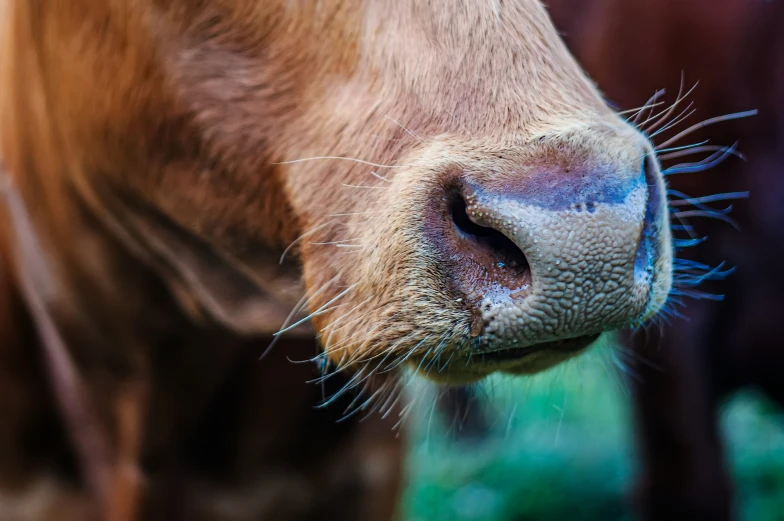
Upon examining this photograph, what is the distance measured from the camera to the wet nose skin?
1.31m

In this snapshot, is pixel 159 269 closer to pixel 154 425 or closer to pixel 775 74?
pixel 154 425

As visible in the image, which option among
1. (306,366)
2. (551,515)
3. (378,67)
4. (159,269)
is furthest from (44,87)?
(551,515)

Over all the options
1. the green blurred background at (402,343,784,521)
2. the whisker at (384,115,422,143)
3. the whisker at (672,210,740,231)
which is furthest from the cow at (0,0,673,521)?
the green blurred background at (402,343,784,521)

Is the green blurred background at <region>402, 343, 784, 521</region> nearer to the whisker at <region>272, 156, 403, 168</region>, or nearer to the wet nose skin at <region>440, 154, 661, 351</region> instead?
the whisker at <region>272, 156, 403, 168</region>

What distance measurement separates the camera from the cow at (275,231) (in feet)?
4.48

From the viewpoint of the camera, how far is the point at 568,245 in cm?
132

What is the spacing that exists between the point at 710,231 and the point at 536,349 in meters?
1.97

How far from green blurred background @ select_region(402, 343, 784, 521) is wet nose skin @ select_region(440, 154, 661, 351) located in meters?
2.12

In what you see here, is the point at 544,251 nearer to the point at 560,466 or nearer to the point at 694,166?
the point at 694,166

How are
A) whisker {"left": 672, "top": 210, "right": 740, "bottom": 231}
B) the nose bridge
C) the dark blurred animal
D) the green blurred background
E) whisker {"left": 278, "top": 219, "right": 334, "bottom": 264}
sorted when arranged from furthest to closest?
the green blurred background → the dark blurred animal → whisker {"left": 672, "top": 210, "right": 740, "bottom": 231} → whisker {"left": 278, "top": 219, "right": 334, "bottom": 264} → the nose bridge

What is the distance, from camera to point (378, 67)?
1516 mm

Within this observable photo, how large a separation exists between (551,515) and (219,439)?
219 centimetres

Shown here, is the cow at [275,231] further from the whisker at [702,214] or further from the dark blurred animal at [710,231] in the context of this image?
the dark blurred animal at [710,231]

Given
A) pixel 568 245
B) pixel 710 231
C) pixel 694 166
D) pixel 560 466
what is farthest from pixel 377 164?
pixel 560 466
